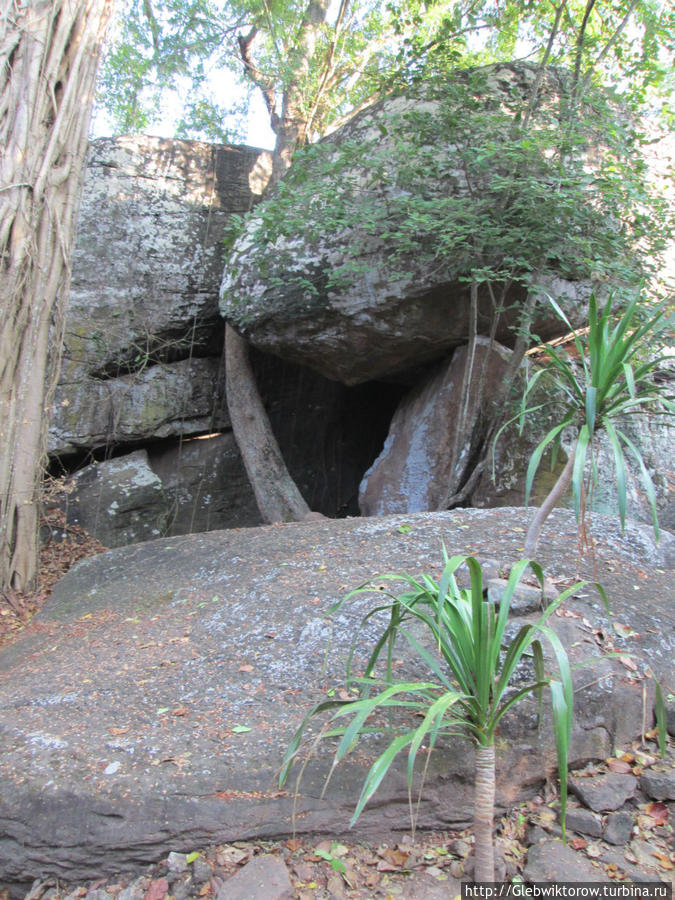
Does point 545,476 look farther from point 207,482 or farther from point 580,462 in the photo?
point 207,482

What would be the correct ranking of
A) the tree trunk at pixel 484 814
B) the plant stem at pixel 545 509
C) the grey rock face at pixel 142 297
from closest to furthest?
the tree trunk at pixel 484 814
the plant stem at pixel 545 509
the grey rock face at pixel 142 297

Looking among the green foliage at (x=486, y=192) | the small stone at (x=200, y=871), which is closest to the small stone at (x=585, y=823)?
the small stone at (x=200, y=871)

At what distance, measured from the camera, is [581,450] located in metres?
1.97

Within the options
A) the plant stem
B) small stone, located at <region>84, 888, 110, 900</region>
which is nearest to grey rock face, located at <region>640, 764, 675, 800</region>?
the plant stem

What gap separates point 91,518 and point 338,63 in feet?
22.1

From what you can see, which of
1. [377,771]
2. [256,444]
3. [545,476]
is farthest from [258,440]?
[377,771]

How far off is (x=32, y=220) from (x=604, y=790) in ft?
14.0

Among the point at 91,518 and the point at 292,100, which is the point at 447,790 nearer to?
the point at 91,518

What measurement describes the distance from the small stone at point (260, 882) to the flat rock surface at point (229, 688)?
88mm

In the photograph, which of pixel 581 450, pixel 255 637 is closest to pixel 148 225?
pixel 255 637

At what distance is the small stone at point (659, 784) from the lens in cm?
209

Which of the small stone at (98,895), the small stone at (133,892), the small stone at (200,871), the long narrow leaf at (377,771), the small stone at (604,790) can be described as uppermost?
the long narrow leaf at (377,771)

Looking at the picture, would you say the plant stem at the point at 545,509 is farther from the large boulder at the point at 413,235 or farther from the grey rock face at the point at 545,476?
the grey rock face at the point at 545,476

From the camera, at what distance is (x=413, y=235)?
516 centimetres
